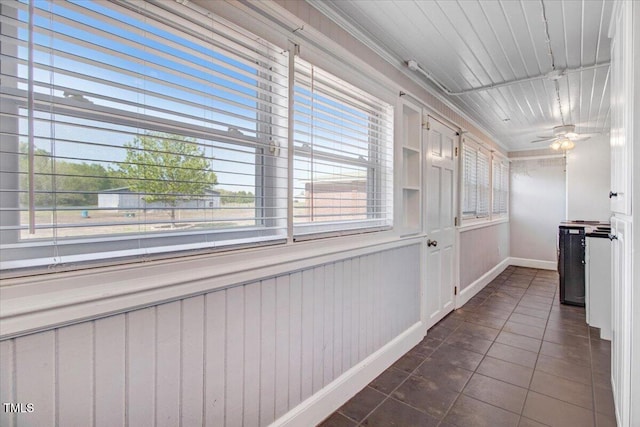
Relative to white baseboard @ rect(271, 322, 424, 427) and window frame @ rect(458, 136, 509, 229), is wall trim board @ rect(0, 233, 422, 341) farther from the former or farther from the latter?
window frame @ rect(458, 136, 509, 229)

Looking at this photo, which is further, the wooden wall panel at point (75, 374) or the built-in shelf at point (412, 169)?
the built-in shelf at point (412, 169)

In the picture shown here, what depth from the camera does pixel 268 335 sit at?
1.52m

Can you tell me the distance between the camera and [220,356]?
1.32 meters

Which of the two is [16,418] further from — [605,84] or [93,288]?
[605,84]

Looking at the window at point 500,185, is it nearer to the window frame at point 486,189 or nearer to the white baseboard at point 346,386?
the window frame at point 486,189

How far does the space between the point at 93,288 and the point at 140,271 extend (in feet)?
0.46

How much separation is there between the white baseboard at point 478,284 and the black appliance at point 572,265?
37.8 inches

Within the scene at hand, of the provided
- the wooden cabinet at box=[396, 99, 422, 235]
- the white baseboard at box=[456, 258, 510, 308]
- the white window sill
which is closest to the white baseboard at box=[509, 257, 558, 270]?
the white baseboard at box=[456, 258, 510, 308]

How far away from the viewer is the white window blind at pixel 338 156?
1723mm

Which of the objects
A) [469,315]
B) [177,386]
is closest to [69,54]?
[177,386]

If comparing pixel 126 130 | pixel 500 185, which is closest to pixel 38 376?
pixel 126 130

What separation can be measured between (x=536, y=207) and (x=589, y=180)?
990mm

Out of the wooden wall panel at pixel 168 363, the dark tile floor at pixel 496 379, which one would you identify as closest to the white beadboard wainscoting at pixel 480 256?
the dark tile floor at pixel 496 379

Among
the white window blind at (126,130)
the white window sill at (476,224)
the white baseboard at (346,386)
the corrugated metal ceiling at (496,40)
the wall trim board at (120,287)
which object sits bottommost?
the white baseboard at (346,386)
